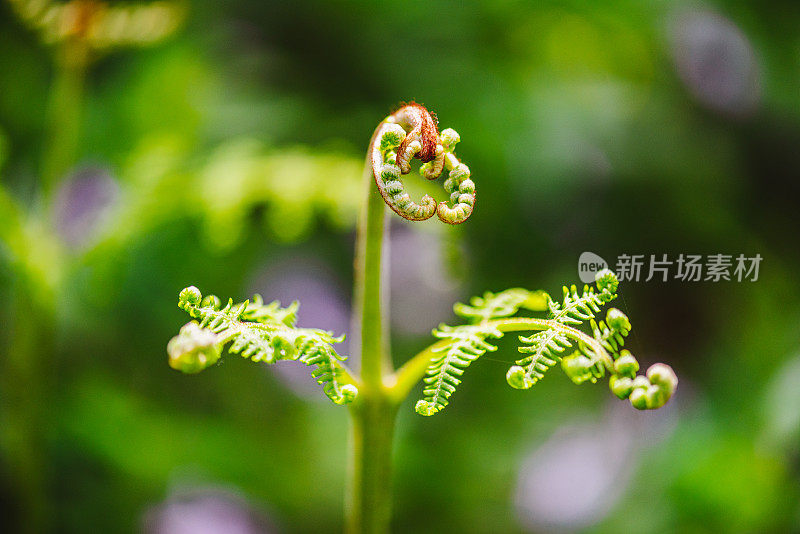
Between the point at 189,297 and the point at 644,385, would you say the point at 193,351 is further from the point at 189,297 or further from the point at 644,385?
the point at 644,385

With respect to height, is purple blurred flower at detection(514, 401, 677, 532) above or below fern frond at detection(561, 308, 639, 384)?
above

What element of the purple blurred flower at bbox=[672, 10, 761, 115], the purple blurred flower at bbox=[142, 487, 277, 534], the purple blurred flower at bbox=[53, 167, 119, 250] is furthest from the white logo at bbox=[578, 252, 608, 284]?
the purple blurred flower at bbox=[672, 10, 761, 115]

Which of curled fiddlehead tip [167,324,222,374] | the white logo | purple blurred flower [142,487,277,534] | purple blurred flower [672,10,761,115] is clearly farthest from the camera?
purple blurred flower [672,10,761,115]

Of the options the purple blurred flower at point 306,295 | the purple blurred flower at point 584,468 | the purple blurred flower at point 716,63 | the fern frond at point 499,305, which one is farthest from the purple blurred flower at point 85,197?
the purple blurred flower at point 716,63

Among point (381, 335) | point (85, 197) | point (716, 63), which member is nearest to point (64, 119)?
point (85, 197)

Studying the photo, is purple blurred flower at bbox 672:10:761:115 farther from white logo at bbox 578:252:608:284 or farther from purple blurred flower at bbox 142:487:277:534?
purple blurred flower at bbox 142:487:277:534

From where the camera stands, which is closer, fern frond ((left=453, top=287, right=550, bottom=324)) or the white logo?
fern frond ((left=453, top=287, right=550, bottom=324))

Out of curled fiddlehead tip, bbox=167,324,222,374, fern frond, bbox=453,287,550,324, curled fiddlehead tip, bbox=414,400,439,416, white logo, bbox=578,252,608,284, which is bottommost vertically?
curled fiddlehead tip, bbox=414,400,439,416
